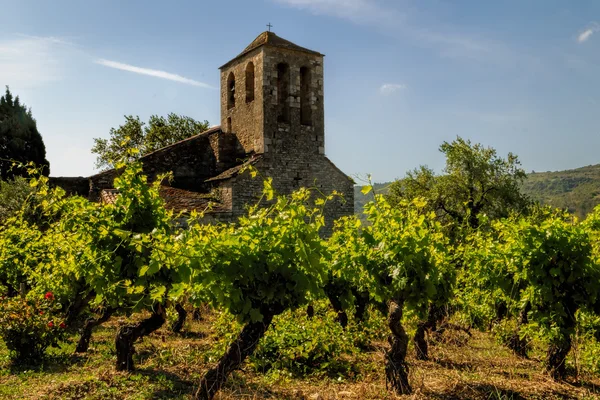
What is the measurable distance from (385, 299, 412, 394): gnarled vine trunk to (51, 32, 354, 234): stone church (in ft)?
39.5

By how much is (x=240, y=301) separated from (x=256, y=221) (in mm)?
867

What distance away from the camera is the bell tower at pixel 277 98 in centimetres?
1936

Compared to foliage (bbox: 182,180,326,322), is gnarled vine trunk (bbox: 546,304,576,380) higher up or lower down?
lower down

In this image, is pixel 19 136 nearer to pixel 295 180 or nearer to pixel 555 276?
pixel 295 180

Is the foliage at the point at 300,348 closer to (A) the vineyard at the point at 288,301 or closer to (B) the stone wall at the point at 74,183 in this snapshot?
(A) the vineyard at the point at 288,301

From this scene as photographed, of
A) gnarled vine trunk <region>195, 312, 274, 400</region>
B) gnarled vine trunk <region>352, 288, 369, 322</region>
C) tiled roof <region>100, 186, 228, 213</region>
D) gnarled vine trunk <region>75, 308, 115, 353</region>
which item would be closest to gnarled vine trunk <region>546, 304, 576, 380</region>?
gnarled vine trunk <region>352, 288, 369, 322</region>

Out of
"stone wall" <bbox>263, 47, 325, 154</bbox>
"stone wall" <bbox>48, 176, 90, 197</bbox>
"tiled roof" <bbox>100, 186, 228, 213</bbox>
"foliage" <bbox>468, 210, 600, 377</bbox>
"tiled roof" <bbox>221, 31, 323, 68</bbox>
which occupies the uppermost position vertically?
"tiled roof" <bbox>221, 31, 323, 68</bbox>

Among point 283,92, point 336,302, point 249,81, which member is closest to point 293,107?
point 283,92

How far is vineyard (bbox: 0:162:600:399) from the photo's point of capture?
556 centimetres

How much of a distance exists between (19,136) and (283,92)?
56.0 ft

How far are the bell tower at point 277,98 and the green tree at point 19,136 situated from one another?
13472mm

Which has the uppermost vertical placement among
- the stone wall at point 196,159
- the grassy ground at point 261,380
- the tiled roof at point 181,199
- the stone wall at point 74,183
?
the stone wall at point 196,159

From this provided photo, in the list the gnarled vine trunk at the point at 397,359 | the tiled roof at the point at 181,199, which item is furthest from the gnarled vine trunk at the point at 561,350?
the tiled roof at the point at 181,199

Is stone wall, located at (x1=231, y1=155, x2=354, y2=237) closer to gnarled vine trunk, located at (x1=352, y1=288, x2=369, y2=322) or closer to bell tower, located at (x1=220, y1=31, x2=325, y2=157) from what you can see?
bell tower, located at (x1=220, y1=31, x2=325, y2=157)
